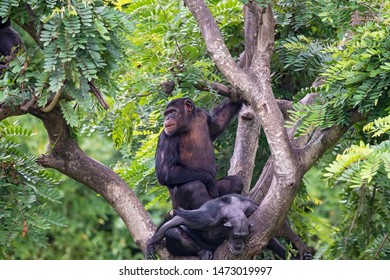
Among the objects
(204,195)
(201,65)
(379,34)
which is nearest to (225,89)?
(201,65)

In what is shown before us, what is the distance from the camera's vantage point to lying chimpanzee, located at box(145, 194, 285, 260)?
19.9 feet

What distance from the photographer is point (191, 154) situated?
7.11 meters

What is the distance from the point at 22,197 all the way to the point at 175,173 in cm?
145

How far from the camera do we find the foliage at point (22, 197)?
20.0ft

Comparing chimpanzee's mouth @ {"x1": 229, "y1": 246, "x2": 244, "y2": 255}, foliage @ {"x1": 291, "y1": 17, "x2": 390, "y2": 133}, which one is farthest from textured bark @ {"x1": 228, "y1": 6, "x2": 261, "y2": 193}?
foliage @ {"x1": 291, "y1": 17, "x2": 390, "y2": 133}

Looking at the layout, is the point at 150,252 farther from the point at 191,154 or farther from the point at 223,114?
the point at 223,114

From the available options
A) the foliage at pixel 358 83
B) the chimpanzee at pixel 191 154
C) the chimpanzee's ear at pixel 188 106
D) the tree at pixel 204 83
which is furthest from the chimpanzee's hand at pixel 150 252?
the foliage at pixel 358 83

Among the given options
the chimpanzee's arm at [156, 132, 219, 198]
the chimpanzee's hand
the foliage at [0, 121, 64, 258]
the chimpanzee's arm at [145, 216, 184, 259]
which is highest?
the foliage at [0, 121, 64, 258]

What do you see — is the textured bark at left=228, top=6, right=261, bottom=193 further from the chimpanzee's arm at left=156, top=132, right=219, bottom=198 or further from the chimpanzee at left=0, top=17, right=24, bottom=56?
the chimpanzee at left=0, top=17, right=24, bottom=56

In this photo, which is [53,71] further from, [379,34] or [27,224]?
[379,34]

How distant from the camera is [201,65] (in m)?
6.80

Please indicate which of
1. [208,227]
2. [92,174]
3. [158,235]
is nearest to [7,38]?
[92,174]

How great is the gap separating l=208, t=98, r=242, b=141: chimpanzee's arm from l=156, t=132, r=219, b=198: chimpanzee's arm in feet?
1.91

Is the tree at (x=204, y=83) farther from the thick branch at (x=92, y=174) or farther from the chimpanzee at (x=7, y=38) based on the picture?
the chimpanzee at (x=7, y=38)
